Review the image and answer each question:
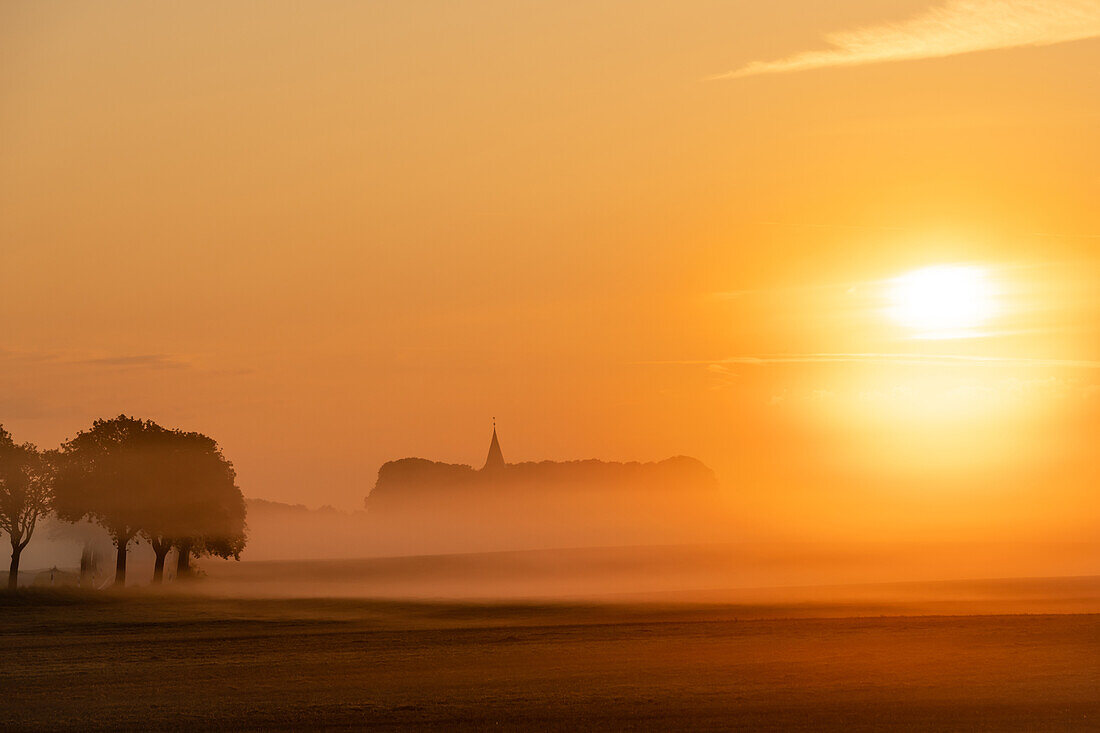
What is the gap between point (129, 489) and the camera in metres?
101

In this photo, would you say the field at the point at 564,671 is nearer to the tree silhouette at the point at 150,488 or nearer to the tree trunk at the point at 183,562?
the tree silhouette at the point at 150,488

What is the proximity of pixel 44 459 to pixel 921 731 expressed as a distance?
80851 millimetres

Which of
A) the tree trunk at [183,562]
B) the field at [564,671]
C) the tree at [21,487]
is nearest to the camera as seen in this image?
the field at [564,671]

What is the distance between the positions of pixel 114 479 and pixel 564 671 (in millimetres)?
65712

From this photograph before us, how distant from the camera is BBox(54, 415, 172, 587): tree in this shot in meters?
98.8

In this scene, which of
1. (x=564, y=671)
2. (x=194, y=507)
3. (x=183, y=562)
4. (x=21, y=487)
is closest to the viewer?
(x=564, y=671)

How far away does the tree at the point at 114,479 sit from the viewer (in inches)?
3890

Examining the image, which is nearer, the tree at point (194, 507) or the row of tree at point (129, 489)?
the row of tree at point (129, 489)

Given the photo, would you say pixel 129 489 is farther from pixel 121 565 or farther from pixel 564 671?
pixel 564 671

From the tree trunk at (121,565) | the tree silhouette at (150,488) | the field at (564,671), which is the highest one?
the tree silhouette at (150,488)

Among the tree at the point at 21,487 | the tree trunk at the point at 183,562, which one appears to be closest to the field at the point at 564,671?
the tree at the point at 21,487

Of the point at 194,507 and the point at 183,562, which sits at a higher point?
the point at 194,507

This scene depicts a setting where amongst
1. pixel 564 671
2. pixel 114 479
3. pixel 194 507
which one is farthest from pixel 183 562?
pixel 564 671

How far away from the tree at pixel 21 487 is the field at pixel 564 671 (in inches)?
1063
